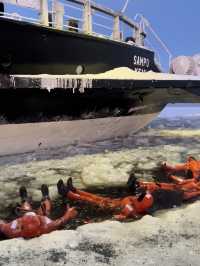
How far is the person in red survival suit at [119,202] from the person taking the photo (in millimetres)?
3287

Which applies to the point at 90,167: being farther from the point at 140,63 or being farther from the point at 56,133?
the point at 140,63

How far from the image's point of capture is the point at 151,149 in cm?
661

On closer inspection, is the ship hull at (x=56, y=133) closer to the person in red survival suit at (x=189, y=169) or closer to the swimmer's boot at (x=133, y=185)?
the person in red survival suit at (x=189, y=169)

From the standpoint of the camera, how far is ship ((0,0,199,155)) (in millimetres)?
4730

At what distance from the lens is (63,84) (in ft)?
16.1

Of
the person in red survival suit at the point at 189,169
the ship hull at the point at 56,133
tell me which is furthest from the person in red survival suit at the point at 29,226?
the ship hull at the point at 56,133

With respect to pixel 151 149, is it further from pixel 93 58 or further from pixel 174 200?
pixel 174 200

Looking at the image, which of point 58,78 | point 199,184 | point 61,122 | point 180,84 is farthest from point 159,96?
point 199,184

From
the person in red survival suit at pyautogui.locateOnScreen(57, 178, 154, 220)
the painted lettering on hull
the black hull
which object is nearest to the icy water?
the person in red survival suit at pyautogui.locateOnScreen(57, 178, 154, 220)

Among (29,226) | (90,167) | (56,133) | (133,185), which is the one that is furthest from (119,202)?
(56,133)

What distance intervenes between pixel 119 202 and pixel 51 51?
2509 millimetres

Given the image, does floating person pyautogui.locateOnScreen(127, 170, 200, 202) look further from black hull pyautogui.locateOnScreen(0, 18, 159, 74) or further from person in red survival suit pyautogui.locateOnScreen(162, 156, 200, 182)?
black hull pyautogui.locateOnScreen(0, 18, 159, 74)

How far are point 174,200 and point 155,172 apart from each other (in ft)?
4.45

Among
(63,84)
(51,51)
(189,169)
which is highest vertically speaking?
(51,51)
